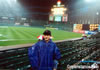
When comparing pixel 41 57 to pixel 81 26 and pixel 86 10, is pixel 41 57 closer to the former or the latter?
pixel 81 26

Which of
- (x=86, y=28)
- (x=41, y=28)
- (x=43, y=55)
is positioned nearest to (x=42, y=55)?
(x=43, y=55)

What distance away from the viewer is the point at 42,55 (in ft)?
3.05

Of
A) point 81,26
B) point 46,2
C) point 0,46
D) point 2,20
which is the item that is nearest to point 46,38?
point 0,46

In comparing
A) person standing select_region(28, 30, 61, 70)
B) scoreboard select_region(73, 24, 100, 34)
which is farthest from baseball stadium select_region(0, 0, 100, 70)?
person standing select_region(28, 30, 61, 70)

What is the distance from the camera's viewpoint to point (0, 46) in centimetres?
228

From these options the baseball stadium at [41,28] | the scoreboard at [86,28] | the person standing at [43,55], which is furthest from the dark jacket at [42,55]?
the scoreboard at [86,28]

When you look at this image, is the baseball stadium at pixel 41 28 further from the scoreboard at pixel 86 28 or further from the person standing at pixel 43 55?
the person standing at pixel 43 55

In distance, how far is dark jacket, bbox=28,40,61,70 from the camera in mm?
907

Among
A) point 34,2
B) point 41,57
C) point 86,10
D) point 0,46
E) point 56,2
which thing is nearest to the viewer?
point 41,57

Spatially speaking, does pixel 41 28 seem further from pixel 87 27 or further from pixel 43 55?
pixel 43 55

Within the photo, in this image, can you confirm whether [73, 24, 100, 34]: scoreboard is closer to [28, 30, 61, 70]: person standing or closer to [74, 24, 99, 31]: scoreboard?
[74, 24, 99, 31]: scoreboard

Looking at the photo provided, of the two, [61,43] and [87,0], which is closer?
[61,43]

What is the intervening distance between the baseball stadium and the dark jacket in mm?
1187

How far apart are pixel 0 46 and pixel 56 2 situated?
2.04 metres
